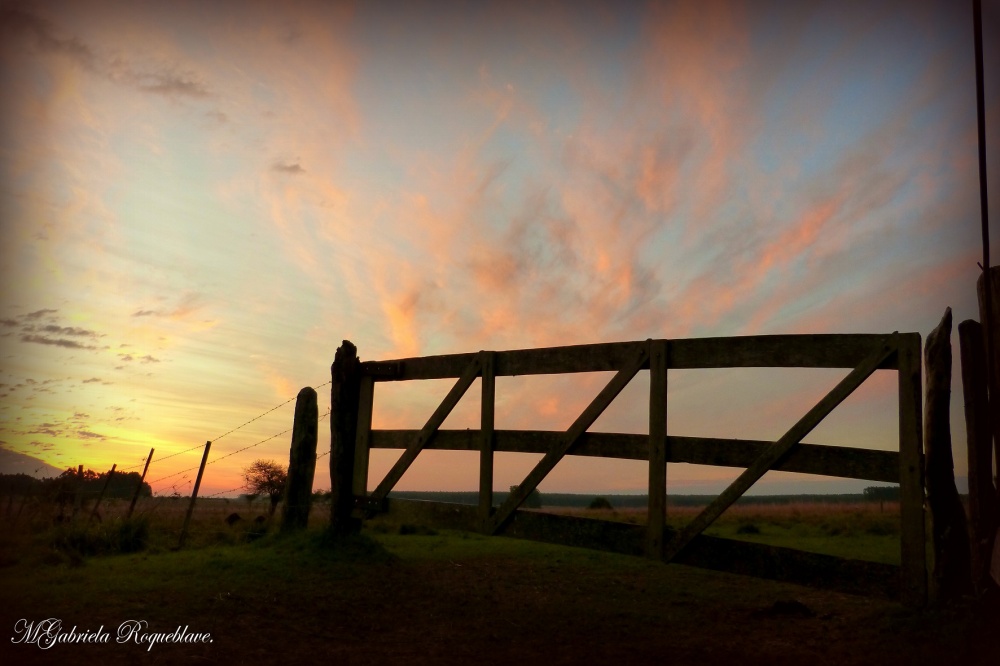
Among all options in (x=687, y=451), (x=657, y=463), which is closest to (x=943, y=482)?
(x=687, y=451)

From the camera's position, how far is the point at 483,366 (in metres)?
8.40

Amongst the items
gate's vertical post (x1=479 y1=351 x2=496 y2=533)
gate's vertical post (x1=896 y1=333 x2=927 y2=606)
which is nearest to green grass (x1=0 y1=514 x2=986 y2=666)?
gate's vertical post (x1=896 y1=333 x2=927 y2=606)

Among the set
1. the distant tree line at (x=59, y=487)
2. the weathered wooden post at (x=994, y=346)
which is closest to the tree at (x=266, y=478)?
the distant tree line at (x=59, y=487)

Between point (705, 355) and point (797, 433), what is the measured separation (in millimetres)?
1130

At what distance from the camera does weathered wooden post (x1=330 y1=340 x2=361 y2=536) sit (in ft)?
31.0

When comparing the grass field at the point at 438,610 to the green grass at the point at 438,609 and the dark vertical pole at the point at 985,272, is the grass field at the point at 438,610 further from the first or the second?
the dark vertical pole at the point at 985,272

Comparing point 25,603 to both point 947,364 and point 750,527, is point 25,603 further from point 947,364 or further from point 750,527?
point 750,527

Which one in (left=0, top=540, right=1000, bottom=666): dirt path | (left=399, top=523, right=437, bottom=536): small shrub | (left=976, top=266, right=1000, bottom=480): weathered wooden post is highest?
(left=976, top=266, right=1000, bottom=480): weathered wooden post

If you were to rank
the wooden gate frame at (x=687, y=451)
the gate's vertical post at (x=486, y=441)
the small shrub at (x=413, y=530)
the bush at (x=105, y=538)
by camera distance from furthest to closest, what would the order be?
the small shrub at (x=413, y=530) < the bush at (x=105, y=538) < the gate's vertical post at (x=486, y=441) < the wooden gate frame at (x=687, y=451)

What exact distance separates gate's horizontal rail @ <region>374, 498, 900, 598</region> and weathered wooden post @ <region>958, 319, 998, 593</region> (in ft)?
1.95

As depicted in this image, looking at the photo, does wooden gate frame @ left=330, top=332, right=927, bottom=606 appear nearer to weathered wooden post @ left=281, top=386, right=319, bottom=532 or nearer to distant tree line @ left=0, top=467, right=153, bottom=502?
weathered wooden post @ left=281, top=386, right=319, bottom=532

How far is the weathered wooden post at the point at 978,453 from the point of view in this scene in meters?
5.12

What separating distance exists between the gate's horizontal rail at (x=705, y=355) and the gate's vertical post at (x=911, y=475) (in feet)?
0.37

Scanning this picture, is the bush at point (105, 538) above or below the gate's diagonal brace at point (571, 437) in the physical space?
below
